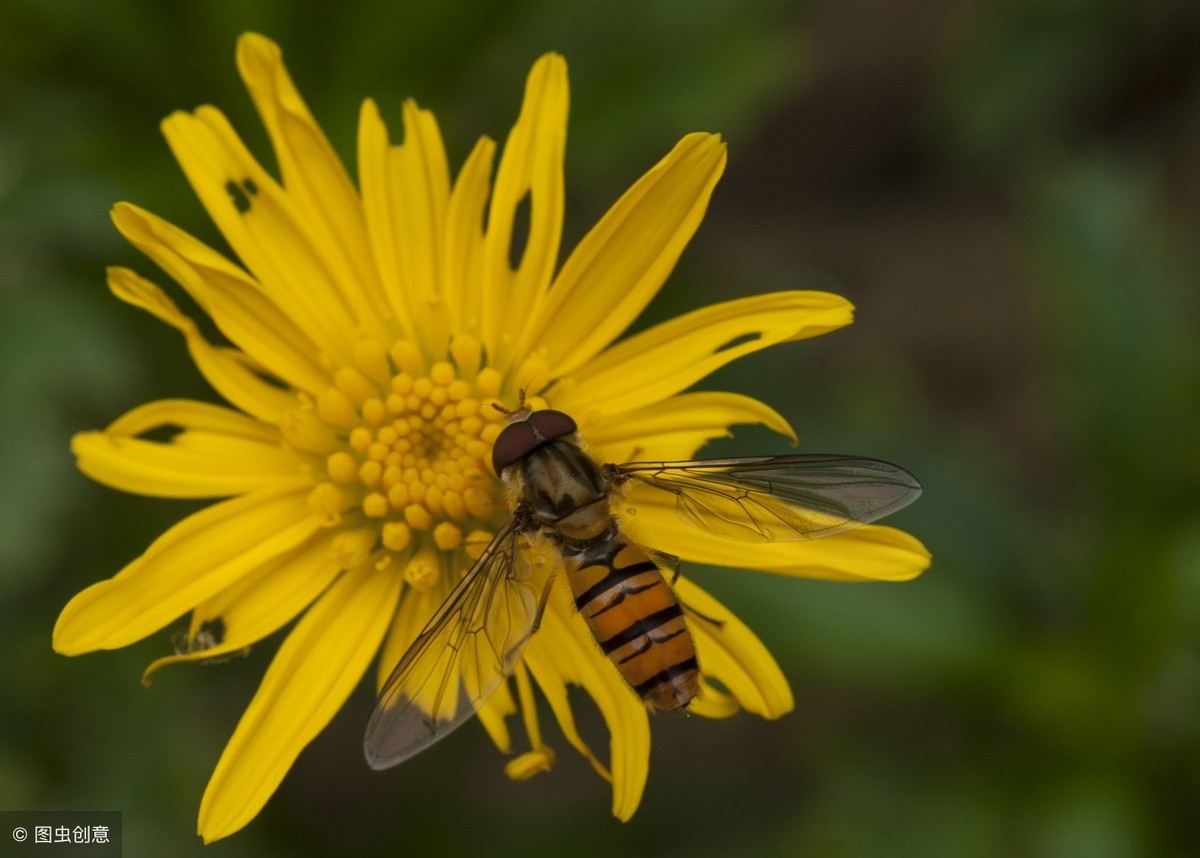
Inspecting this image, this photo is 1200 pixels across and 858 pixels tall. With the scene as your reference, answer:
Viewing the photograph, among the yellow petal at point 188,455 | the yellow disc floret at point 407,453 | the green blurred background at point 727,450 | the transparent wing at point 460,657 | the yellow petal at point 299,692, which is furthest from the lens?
the green blurred background at point 727,450

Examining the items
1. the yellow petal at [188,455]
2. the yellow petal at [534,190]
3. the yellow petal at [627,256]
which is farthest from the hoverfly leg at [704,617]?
the yellow petal at [188,455]

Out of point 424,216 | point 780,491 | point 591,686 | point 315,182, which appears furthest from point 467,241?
point 591,686

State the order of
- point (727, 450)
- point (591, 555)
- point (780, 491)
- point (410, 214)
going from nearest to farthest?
point (591, 555)
point (780, 491)
point (410, 214)
point (727, 450)

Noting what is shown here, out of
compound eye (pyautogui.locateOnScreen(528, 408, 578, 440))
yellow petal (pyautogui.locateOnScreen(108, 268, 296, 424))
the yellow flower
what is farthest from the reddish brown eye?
yellow petal (pyautogui.locateOnScreen(108, 268, 296, 424))

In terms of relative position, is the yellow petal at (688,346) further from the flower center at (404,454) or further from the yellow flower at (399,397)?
the flower center at (404,454)

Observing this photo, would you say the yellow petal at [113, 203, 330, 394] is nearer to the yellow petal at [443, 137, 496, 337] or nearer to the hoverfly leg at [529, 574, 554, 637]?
the yellow petal at [443, 137, 496, 337]

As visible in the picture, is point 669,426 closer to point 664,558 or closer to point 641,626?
point 664,558
